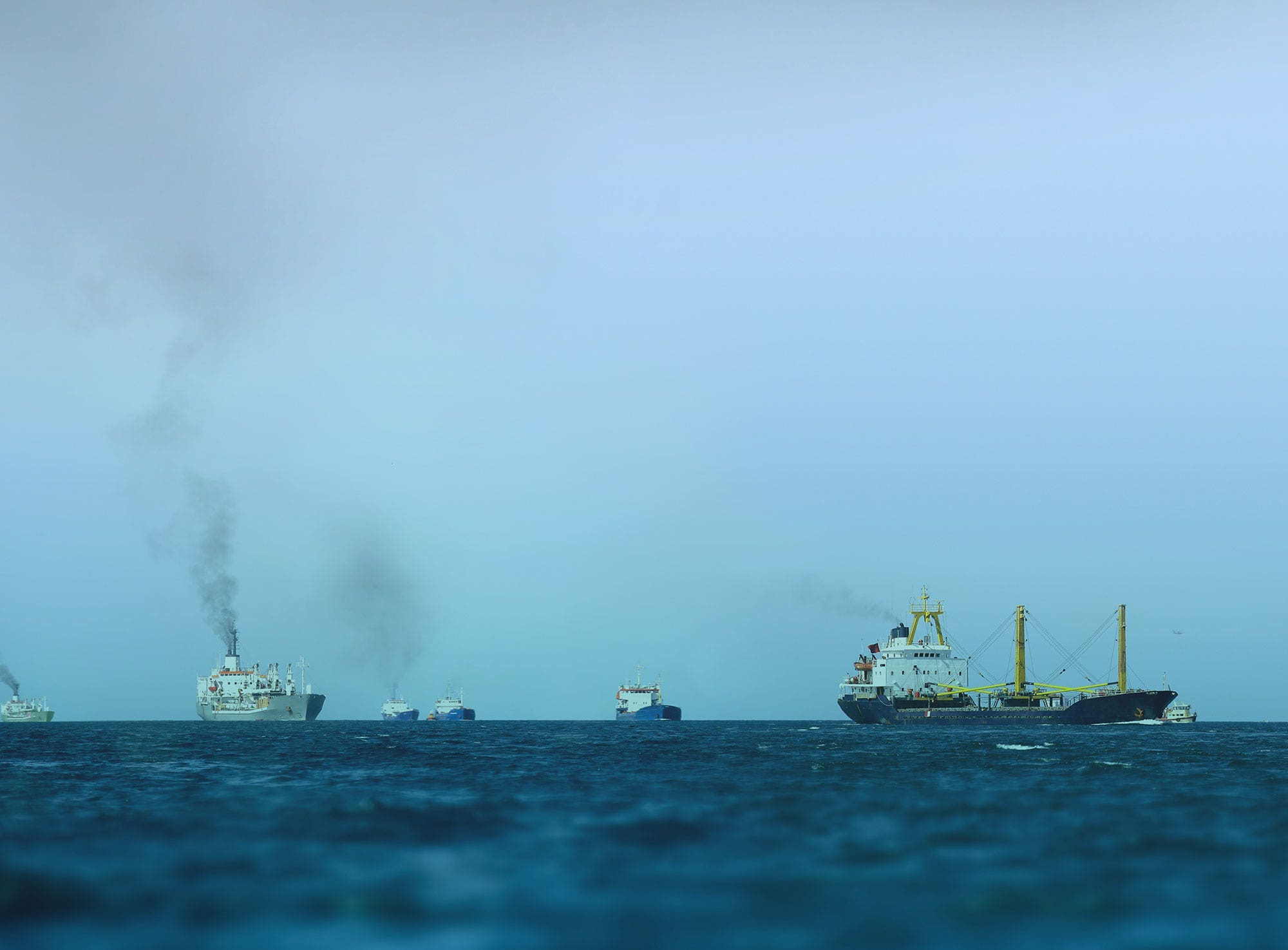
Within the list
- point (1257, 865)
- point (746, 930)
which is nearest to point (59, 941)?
point (746, 930)

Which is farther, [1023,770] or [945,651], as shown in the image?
[945,651]

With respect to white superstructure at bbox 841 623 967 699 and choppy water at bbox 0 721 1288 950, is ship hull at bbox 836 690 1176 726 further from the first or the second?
choppy water at bbox 0 721 1288 950

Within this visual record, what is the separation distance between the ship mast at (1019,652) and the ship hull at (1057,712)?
6912 mm

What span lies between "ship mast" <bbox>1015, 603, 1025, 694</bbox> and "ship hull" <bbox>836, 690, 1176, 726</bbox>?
6.91 meters

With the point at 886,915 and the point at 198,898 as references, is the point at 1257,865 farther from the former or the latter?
the point at 198,898

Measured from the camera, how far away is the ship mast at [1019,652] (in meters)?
169

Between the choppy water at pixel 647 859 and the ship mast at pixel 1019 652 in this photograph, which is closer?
the choppy water at pixel 647 859

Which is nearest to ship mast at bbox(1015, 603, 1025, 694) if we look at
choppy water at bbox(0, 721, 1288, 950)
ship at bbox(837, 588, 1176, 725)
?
ship at bbox(837, 588, 1176, 725)

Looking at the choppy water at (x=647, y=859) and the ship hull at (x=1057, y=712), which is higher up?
the choppy water at (x=647, y=859)

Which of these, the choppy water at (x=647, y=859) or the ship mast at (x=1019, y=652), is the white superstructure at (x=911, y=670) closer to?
the ship mast at (x=1019, y=652)

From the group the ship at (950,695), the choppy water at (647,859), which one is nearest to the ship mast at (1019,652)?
the ship at (950,695)

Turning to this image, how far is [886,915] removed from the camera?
19.1 meters

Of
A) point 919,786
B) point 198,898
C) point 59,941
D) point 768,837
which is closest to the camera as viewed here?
point 59,941

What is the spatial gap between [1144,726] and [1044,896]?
158 meters
